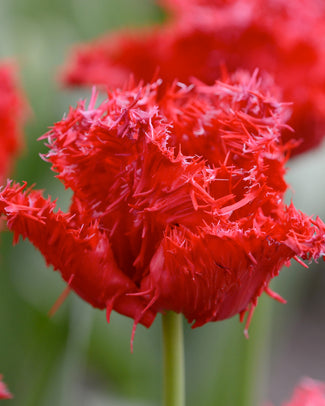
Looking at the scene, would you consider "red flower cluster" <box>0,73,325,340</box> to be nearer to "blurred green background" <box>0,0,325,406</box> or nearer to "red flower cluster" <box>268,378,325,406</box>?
"red flower cluster" <box>268,378,325,406</box>

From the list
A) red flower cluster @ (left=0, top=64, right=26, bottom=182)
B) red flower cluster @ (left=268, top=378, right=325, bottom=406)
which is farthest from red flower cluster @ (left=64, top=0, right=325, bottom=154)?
Result: red flower cluster @ (left=268, top=378, right=325, bottom=406)

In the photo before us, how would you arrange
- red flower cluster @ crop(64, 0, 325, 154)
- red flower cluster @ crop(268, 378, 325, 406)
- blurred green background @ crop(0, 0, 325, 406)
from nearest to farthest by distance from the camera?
red flower cluster @ crop(268, 378, 325, 406) → red flower cluster @ crop(64, 0, 325, 154) → blurred green background @ crop(0, 0, 325, 406)

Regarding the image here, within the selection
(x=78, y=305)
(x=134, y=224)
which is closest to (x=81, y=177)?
(x=134, y=224)

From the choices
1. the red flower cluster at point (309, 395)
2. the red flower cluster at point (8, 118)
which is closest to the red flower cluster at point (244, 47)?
the red flower cluster at point (8, 118)

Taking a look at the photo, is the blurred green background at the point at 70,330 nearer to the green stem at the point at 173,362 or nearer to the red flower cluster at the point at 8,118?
the red flower cluster at the point at 8,118

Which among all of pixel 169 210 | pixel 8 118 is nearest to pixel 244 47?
pixel 8 118

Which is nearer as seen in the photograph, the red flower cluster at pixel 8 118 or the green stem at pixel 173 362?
the green stem at pixel 173 362

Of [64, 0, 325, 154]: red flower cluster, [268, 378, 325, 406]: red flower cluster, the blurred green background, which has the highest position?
[64, 0, 325, 154]: red flower cluster
